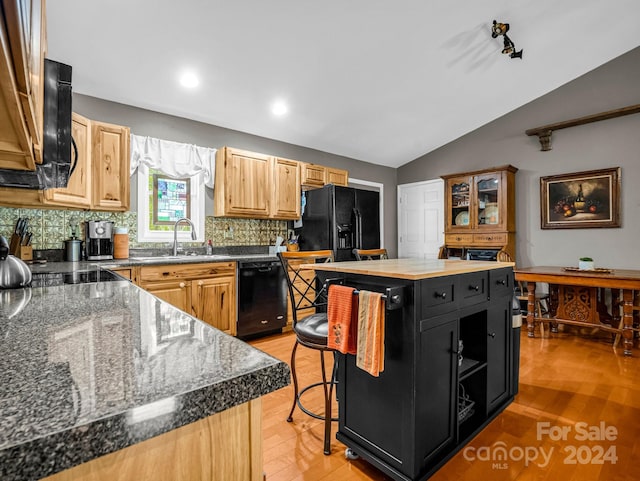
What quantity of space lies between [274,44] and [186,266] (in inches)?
86.9

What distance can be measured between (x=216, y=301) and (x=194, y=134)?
6.45ft

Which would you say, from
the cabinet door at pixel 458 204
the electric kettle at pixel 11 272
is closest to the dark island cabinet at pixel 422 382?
the electric kettle at pixel 11 272

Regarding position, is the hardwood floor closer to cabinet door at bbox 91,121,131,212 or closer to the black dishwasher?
the black dishwasher

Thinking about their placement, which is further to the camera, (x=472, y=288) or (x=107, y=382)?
(x=472, y=288)

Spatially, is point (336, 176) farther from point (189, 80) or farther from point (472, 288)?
point (472, 288)

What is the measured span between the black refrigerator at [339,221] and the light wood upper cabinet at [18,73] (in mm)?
3229

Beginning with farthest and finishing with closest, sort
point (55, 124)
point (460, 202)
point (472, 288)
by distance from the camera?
1. point (460, 202)
2. point (472, 288)
3. point (55, 124)

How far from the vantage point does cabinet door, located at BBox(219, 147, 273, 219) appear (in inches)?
149

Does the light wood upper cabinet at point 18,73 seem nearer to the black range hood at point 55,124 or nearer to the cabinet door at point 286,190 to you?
the black range hood at point 55,124

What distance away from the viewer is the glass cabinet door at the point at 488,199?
4.66m

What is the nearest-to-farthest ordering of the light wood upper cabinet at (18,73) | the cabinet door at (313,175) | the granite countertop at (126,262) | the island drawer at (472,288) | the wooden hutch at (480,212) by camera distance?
the light wood upper cabinet at (18,73)
the island drawer at (472,288)
the granite countertop at (126,262)
the cabinet door at (313,175)
the wooden hutch at (480,212)

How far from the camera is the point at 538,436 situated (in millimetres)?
1875

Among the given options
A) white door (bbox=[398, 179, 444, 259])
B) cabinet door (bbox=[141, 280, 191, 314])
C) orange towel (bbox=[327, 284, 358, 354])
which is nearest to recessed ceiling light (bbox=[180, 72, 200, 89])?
cabinet door (bbox=[141, 280, 191, 314])

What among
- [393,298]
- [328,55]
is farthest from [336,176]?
[393,298]
